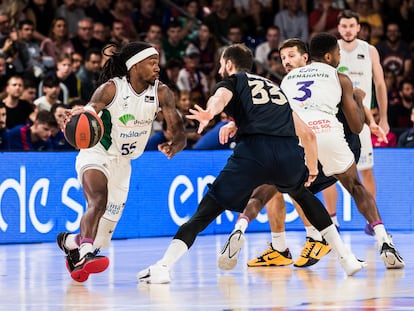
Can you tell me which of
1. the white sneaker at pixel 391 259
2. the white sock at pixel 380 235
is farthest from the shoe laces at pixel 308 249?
the white sneaker at pixel 391 259

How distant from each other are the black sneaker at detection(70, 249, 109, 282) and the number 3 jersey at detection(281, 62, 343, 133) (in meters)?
2.61

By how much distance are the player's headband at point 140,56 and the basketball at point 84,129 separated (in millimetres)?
891

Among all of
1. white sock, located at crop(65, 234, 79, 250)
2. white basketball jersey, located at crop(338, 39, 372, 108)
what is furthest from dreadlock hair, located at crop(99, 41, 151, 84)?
white basketball jersey, located at crop(338, 39, 372, 108)

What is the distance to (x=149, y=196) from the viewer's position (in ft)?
47.5

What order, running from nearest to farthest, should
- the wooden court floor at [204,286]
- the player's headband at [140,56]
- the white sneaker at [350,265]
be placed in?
1. the wooden court floor at [204,286]
2. the white sneaker at [350,265]
3. the player's headband at [140,56]

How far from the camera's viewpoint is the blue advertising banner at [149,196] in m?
13.6

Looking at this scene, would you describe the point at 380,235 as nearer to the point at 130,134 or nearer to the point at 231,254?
the point at 231,254

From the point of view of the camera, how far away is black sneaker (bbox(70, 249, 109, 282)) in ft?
29.7

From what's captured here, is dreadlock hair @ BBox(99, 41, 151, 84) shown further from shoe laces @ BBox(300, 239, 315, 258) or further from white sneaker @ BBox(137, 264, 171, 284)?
shoe laces @ BBox(300, 239, 315, 258)

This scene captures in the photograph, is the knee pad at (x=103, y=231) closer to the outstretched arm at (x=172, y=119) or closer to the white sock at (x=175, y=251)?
the outstretched arm at (x=172, y=119)

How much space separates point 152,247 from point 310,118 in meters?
3.00

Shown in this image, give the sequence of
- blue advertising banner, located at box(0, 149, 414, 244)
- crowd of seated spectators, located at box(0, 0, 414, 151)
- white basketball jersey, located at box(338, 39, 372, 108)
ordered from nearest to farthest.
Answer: white basketball jersey, located at box(338, 39, 372, 108) < blue advertising banner, located at box(0, 149, 414, 244) < crowd of seated spectators, located at box(0, 0, 414, 151)

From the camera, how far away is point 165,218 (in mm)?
14586

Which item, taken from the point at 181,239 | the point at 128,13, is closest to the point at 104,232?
the point at 181,239
